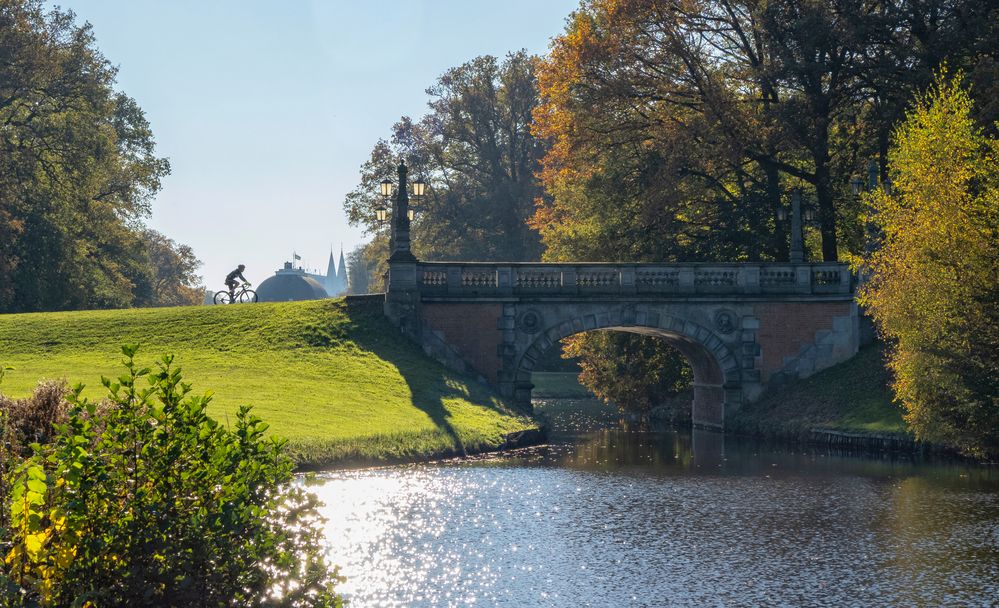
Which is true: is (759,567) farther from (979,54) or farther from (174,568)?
(979,54)

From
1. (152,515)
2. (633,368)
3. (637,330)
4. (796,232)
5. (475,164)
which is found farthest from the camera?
(475,164)

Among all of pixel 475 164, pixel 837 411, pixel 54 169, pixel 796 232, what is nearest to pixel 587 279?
pixel 796 232

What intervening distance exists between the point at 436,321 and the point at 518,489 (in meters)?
16.2

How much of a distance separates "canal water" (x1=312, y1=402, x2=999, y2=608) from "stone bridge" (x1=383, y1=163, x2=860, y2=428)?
989 centimetres

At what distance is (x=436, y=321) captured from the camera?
132ft

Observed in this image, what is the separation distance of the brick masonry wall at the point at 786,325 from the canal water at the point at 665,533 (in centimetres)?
1078

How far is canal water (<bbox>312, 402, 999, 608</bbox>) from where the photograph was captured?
1535cm

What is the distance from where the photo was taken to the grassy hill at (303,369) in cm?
3005

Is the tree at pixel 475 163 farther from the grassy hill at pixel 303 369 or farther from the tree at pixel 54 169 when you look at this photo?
the grassy hill at pixel 303 369

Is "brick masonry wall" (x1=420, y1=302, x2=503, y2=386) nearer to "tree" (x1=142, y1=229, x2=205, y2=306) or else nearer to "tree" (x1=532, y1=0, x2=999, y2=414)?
"tree" (x1=532, y1=0, x2=999, y2=414)

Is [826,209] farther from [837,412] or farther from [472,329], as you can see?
[472,329]

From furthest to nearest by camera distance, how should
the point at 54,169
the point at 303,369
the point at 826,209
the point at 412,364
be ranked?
the point at 54,169 → the point at 826,209 → the point at 412,364 → the point at 303,369

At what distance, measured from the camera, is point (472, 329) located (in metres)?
40.0

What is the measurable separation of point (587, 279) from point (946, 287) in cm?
1398
